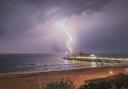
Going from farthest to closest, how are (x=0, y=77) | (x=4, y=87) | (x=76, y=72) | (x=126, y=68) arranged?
(x=126, y=68)
(x=76, y=72)
(x=0, y=77)
(x=4, y=87)

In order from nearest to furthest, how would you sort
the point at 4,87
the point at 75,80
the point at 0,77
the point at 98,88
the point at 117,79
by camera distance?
the point at 98,88 → the point at 117,79 → the point at 4,87 → the point at 0,77 → the point at 75,80

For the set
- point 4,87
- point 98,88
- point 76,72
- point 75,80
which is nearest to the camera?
point 98,88

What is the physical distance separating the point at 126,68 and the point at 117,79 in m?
20.3

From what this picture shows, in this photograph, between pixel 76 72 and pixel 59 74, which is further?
pixel 76 72

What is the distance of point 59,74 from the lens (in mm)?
27938

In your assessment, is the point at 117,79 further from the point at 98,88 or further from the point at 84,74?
the point at 84,74

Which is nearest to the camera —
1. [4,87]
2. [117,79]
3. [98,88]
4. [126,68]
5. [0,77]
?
[98,88]

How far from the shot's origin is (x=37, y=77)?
1008 inches

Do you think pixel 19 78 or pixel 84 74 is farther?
pixel 84 74

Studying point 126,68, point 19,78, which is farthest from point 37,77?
point 126,68

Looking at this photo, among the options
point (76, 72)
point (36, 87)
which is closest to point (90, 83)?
point (36, 87)

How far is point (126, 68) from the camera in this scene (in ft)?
127

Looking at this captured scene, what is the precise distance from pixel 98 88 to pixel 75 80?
10.8m

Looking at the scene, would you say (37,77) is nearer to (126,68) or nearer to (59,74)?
(59,74)
